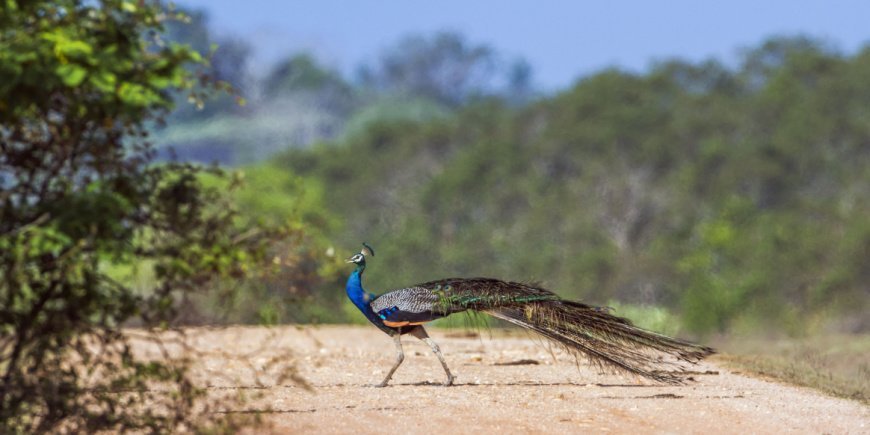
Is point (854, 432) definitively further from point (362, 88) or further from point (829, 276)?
point (362, 88)

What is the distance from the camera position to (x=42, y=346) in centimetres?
860

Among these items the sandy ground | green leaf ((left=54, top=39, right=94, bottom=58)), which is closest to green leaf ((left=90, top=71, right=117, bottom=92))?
green leaf ((left=54, top=39, right=94, bottom=58))

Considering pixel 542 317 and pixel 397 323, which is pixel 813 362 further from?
pixel 397 323

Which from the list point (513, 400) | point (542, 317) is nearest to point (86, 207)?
point (513, 400)

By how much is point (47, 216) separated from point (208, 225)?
1.34 meters

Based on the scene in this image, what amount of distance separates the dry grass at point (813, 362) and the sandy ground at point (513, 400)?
0.51 metres

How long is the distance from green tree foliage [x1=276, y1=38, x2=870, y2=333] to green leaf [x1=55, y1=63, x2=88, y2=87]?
35172mm

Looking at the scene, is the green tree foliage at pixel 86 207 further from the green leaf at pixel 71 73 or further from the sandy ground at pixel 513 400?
the sandy ground at pixel 513 400

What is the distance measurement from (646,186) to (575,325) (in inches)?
1753

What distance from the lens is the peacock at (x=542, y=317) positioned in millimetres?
13062

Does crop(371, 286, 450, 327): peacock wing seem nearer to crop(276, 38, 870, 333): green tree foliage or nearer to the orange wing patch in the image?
the orange wing patch

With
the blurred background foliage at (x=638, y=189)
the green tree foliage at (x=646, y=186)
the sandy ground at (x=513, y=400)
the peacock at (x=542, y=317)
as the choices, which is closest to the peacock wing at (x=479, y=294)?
the peacock at (x=542, y=317)

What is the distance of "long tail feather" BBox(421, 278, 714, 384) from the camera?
13070mm

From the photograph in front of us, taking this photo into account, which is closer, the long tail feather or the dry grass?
the long tail feather
